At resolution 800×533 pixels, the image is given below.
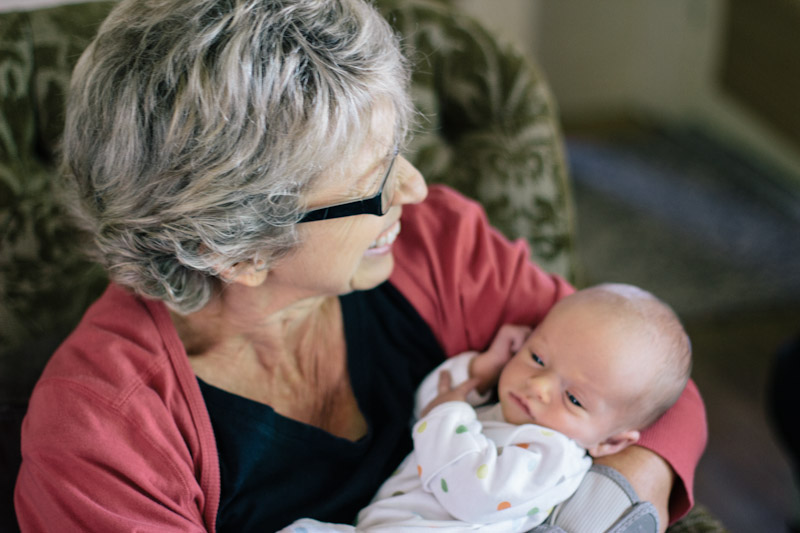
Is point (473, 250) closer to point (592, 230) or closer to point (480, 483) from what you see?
point (480, 483)

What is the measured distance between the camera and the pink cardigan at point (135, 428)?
98 cm

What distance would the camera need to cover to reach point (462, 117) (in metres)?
1.57

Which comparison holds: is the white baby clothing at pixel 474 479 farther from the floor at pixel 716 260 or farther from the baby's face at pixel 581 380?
the floor at pixel 716 260

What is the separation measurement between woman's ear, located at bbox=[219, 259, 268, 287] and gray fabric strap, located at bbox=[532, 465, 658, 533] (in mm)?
568

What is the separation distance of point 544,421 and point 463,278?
31cm

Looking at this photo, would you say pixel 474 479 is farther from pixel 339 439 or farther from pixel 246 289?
pixel 246 289

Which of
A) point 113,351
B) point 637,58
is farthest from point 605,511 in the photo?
point 637,58

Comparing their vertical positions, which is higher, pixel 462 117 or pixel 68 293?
pixel 462 117

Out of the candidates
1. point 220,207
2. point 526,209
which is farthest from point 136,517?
point 526,209

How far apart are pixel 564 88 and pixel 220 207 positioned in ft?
13.6

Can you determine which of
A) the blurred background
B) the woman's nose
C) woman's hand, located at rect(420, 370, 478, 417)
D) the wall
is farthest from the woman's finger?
the wall

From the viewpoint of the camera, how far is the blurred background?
2459 mm

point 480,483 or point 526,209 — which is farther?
point 526,209

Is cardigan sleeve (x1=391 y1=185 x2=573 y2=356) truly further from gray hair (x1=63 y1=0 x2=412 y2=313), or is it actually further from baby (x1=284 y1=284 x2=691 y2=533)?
gray hair (x1=63 y1=0 x2=412 y2=313)
